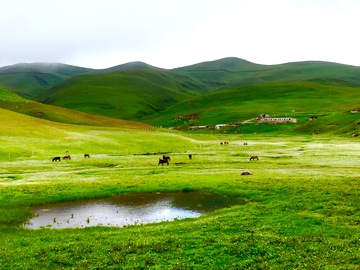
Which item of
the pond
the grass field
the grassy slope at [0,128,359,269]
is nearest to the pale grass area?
the grass field

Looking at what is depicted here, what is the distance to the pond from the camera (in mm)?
33562

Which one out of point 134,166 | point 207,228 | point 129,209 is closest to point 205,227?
point 207,228

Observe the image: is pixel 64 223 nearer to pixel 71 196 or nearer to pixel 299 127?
pixel 71 196

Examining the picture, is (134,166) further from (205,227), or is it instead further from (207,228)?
(207,228)

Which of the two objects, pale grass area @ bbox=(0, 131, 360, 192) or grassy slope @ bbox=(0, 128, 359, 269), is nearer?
grassy slope @ bbox=(0, 128, 359, 269)

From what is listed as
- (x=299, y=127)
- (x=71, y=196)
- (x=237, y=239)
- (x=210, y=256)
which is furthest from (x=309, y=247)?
(x=299, y=127)

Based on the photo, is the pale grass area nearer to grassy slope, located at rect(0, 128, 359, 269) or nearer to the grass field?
the grass field

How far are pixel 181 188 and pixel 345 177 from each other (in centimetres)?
2182

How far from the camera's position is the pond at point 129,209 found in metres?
33.6

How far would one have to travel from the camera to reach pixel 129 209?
126ft

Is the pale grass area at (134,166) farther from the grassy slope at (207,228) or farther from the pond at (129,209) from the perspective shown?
the pond at (129,209)

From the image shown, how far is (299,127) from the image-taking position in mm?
193875

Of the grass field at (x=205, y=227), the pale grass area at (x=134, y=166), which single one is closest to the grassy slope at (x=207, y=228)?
the grass field at (x=205, y=227)

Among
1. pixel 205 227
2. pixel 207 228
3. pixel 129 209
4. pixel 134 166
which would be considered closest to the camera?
pixel 207 228
